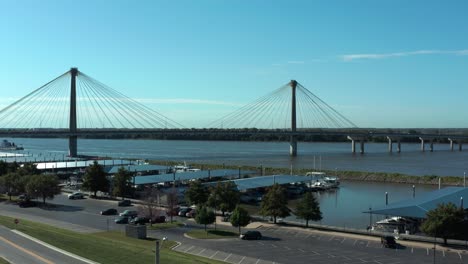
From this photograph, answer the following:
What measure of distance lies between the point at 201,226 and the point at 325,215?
22.6 ft

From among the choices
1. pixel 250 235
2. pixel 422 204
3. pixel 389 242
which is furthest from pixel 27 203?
pixel 422 204

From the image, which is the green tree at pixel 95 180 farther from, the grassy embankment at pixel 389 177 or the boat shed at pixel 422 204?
the grassy embankment at pixel 389 177

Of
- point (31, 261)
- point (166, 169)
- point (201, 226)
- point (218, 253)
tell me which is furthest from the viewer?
point (166, 169)

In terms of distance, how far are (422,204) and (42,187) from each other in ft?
57.8

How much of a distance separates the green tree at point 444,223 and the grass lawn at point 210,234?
6.47 metres

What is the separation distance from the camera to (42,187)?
84.3ft

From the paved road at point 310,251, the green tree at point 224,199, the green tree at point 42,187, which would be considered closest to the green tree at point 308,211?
the paved road at point 310,251

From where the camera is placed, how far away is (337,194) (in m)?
33.4

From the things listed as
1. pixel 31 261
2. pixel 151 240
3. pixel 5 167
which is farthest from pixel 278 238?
pixel 5 167

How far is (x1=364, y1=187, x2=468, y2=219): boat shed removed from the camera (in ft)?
62.9

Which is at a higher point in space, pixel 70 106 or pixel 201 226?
pixel 70 106

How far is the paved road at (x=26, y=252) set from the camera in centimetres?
1123

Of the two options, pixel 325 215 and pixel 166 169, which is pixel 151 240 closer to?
pixel 325 215

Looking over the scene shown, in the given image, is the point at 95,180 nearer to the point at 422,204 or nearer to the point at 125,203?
the point at 125,203
